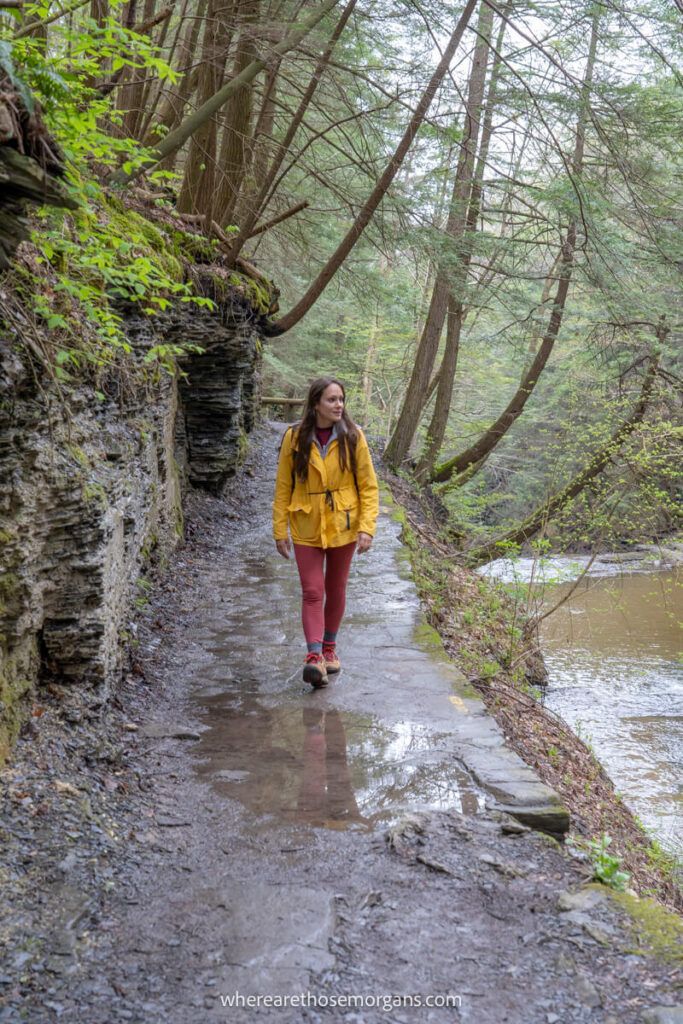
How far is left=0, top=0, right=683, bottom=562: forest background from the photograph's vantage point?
→ 4.84m

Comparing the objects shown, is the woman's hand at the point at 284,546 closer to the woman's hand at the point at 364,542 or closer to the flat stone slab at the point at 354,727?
the woman's hand at the point at 364,542

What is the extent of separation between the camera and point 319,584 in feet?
18.3

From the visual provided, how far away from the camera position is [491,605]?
1005cm

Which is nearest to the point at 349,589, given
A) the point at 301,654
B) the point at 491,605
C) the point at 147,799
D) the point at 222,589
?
the point at 222,589

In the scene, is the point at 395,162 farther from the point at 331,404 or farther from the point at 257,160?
the point at 331,404

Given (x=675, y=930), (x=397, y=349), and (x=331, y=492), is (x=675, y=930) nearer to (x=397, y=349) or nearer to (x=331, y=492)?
(x=331, y=492)

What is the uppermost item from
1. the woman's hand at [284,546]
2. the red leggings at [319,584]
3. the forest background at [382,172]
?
the forest background at [382,172]

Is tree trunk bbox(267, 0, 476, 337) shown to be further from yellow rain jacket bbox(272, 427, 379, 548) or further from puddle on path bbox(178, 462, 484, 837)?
puddle on path bbox(178, 462, 484, 837)

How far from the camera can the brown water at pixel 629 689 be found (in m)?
8.88

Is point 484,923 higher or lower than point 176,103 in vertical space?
lower

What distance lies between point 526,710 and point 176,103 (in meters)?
8.18

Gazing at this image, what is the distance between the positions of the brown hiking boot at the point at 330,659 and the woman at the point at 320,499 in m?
0.20

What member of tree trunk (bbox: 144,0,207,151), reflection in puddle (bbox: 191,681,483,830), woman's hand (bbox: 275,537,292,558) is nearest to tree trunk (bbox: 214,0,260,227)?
tree trunk (bbox: 144,0,207,151)

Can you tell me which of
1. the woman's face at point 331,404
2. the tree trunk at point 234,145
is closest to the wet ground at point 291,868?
the woman's face at point 331,404
